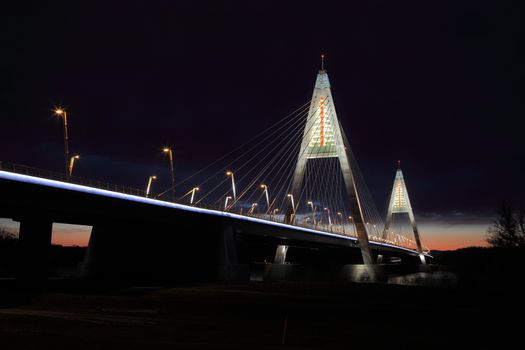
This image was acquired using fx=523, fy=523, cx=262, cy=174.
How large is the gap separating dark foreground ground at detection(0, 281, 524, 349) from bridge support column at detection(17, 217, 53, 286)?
489cm

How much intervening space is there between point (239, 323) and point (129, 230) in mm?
27667

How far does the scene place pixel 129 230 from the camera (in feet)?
140

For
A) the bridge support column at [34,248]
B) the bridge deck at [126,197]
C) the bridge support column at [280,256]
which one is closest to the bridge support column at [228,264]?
the bridge deck at [126,197]

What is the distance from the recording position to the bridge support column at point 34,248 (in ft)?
100

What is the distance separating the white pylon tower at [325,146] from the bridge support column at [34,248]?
2835 cm

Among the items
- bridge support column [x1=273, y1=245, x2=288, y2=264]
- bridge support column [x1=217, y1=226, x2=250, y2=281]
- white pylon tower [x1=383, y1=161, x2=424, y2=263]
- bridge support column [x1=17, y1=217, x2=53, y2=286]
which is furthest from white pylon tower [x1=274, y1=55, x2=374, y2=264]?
white pylon tower [x1=383, y1=161, x2=424, y2=263]

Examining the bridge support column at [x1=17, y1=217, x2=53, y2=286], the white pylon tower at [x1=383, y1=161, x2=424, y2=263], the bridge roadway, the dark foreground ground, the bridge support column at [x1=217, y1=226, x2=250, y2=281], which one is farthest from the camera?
the white pylon tower at [x1=383, y1=161, x2=424, y2=263]

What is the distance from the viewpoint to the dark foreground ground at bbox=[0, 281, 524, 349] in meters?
13.0

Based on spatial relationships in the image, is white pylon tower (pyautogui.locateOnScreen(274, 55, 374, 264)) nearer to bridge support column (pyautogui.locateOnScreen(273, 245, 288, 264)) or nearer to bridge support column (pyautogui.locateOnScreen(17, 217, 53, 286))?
bridge support column (pyautogui.locateOnScreen(273, 245, 288, 264))

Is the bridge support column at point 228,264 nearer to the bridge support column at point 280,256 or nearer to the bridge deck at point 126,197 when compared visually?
the bridge deck at point 126,197

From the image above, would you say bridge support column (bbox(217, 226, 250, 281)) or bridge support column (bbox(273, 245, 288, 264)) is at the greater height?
bridge support column (bbox(273, 245, 288, 264))

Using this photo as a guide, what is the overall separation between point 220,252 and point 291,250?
9072cm


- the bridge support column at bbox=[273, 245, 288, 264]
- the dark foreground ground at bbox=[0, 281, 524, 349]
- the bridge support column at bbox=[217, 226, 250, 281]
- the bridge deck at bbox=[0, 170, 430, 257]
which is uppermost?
the bridge deck at bbox=[0, 170, 430, 257]

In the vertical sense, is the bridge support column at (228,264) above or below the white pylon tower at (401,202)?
below
